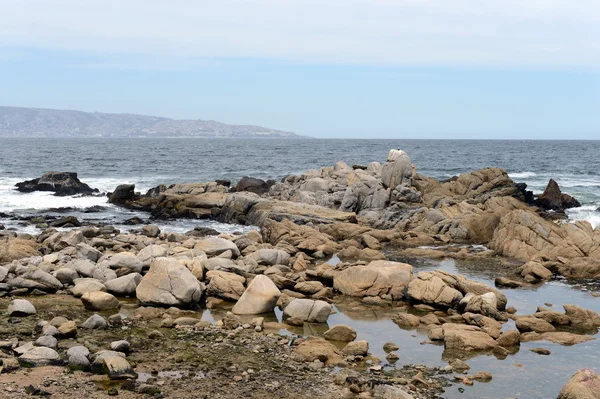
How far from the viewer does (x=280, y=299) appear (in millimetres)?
19719

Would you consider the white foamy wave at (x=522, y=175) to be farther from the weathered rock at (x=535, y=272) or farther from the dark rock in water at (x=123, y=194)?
the weathered rock at (x=535, y=272)

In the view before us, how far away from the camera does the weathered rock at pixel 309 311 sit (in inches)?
705

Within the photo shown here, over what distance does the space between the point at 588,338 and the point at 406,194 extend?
916 inches

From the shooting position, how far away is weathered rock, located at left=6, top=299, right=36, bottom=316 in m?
17.1

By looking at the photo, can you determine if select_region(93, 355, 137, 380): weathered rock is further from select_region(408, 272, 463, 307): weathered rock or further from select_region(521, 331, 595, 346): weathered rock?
select_region(408, 272, 463, 307): weathered rock

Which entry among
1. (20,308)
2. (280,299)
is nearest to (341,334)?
(280,299)

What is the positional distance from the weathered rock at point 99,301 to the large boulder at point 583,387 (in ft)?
37.9

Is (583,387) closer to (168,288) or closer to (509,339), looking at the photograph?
(509,339)

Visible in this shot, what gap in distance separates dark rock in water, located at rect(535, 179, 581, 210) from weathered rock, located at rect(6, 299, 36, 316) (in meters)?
34.4

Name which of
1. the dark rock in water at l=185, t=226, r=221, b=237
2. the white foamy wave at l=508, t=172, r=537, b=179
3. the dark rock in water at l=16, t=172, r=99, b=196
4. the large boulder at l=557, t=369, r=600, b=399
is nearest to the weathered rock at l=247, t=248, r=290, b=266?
the dark rock in water at l=185, t=226, r=221, b=237

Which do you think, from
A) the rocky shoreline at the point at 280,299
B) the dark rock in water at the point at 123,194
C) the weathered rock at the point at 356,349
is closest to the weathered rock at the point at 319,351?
the rocky shoreline at the point at 280,299

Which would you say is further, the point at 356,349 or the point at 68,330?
the point at 68,330

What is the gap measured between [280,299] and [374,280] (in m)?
3.28

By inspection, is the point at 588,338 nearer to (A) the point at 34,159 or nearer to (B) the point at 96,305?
(B) the point at 96,305
